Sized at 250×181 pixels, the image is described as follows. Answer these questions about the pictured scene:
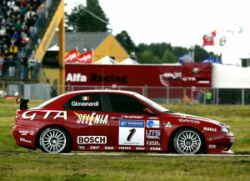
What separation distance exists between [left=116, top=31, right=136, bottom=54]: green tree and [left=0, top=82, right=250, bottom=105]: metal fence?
99.9 m

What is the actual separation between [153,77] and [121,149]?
35.3m

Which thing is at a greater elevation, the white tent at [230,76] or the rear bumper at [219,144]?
the white tent at [230,76]

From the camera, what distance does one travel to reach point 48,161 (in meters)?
13.6

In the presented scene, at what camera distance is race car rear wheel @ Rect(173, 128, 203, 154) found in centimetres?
1625

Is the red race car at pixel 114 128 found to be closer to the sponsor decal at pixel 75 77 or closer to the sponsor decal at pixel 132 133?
the sponsor decal at pixel 132 133

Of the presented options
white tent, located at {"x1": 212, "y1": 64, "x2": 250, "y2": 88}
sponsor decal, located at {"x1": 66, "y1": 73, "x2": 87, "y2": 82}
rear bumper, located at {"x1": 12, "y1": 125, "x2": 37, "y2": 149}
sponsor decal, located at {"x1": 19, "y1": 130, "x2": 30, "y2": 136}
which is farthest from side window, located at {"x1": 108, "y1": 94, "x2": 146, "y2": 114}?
sponsor decal, located at {"x1": 66, "y1": 73, "x2": 87, "y2": 82}

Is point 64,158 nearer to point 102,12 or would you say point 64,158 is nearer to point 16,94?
point 16,94

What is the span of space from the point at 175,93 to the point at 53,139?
29.4 m

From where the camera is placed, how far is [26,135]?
16.7 metres

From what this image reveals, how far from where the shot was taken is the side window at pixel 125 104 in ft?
54.2

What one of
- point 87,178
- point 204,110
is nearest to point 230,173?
point 87,178

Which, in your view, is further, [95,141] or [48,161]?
[95,141]

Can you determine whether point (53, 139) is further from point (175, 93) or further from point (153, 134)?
point (175, 93)

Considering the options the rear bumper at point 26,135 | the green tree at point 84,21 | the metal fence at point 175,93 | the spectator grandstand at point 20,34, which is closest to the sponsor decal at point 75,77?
the spectator grandstand at point 20,34
